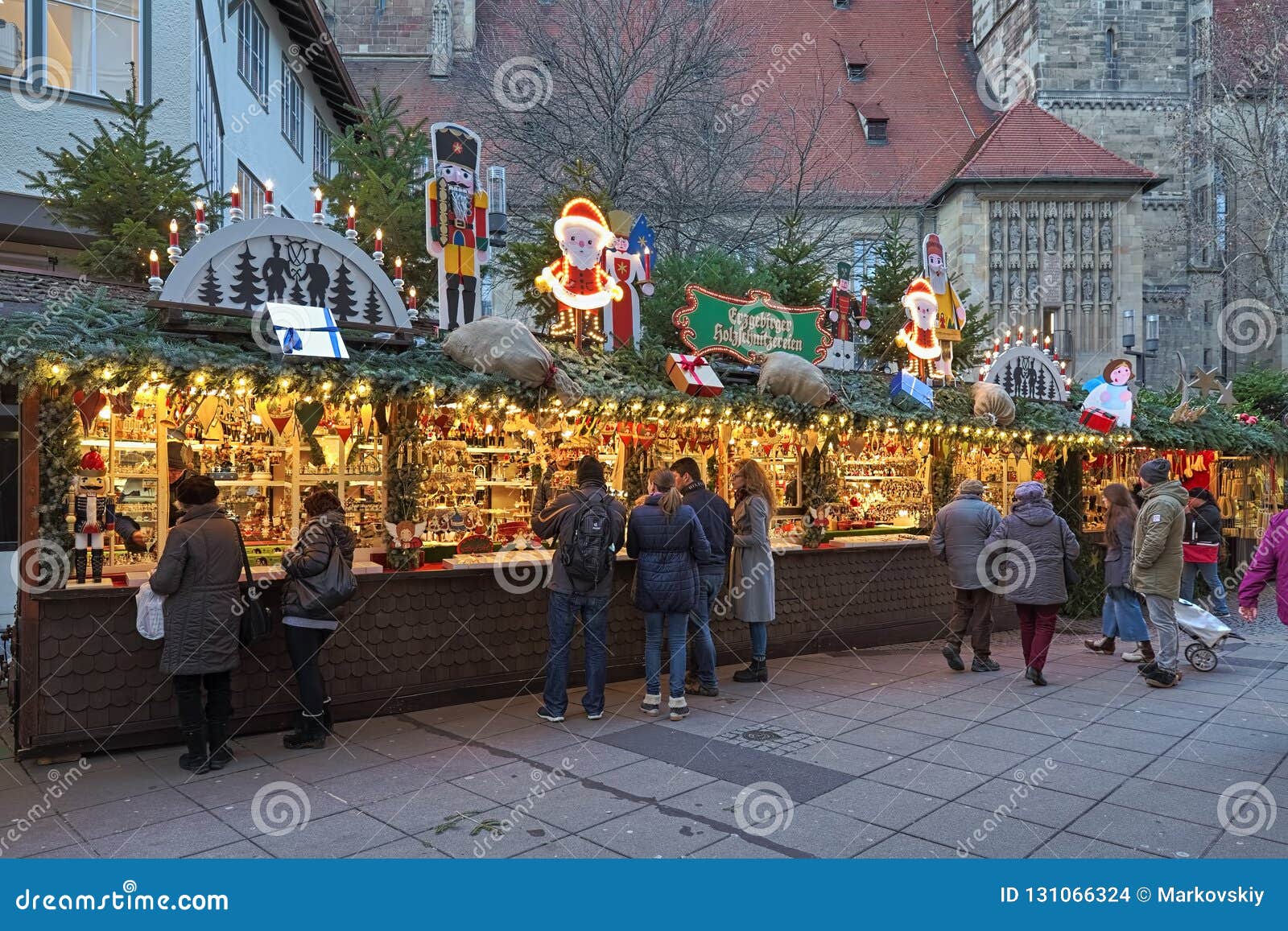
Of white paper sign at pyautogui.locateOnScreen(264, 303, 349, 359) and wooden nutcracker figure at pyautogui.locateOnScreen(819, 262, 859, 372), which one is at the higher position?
wooden nutcracker figure at pyautogui.locateOnScreen(819, 262, 859, 372)

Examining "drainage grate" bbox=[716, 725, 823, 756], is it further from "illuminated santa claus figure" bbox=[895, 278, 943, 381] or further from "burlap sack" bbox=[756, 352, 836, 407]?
"illuminated santa claus figure" bbox=[895, 278, 943, 381]

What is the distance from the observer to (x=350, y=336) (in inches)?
276

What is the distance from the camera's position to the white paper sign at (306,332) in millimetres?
6160

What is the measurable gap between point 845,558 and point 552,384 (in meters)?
4.25

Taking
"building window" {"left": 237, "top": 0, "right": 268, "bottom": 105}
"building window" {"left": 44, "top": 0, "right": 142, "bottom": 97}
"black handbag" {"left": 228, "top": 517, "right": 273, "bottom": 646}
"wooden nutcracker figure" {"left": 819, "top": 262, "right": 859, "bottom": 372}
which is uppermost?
"building window" {"left": 237, "top": 0, "right": 268, "bottom": 105}

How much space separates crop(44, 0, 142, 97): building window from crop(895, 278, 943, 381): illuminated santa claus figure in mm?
10285

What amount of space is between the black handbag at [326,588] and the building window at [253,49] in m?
13.3

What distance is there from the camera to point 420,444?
7699mm

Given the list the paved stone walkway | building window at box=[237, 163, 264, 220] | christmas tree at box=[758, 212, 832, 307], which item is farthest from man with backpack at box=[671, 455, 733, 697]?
building window at box=[237, 163, 264, 220]

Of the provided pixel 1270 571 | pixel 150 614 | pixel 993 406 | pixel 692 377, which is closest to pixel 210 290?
pixel 150 614

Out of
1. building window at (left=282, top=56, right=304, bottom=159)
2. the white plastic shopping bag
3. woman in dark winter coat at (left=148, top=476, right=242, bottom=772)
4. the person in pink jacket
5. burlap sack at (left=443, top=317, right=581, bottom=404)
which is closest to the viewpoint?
woman in dark winter coat at (left=148, top=476, right=242, bottom=772)

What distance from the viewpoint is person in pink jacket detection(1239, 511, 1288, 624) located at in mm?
5812

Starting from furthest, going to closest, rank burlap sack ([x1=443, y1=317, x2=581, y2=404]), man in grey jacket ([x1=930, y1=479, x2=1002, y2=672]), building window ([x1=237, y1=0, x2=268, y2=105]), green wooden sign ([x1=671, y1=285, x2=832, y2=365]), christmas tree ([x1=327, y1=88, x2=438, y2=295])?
building window ([x1=237, y1=0, x2=268, y2=105]), christmas tree ([x1=327, y1=88, x2=438, y2=295]), green wooden sign ([x1=671, y1=285, x2=832, y2=365]), man in grey jacket ([x1=930, y1=479, x2=1002, y2=672]), burlap sack ([x1=443, y1=317, x2=581, y2=404])

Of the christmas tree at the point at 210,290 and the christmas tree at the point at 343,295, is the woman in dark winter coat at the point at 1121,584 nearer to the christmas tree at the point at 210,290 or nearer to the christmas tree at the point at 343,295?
the christmas tree at the point at 343,295
